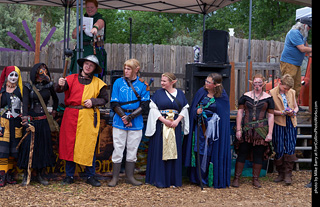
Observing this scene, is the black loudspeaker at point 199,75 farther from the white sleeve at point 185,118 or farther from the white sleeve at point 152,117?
the white sleeve at point 152,117

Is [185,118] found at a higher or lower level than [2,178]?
higher

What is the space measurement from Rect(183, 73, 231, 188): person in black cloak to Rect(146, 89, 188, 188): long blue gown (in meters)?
0.19

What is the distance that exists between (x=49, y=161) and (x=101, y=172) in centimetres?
87

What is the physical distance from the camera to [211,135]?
530cm

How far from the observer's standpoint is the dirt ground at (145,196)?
441 cm

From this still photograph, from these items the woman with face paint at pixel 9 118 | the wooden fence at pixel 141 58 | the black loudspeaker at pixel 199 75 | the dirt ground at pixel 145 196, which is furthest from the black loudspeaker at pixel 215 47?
the wooden fence at pixel 141 58

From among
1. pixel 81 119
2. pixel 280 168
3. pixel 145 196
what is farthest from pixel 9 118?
pixel 280 168

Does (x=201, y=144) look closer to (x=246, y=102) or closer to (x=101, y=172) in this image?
(x=246, y=102)

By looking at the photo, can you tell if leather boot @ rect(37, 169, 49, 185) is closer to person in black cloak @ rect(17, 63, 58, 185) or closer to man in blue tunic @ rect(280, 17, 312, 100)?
person in black cloak @ rect(17, 63, 58, 185)

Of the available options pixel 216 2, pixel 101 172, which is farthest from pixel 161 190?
pixel 216 2

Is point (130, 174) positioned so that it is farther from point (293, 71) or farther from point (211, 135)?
point (293, 71)

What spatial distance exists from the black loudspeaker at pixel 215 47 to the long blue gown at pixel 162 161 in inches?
30.6

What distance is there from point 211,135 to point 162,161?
2.52ft

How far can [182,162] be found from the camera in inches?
218
